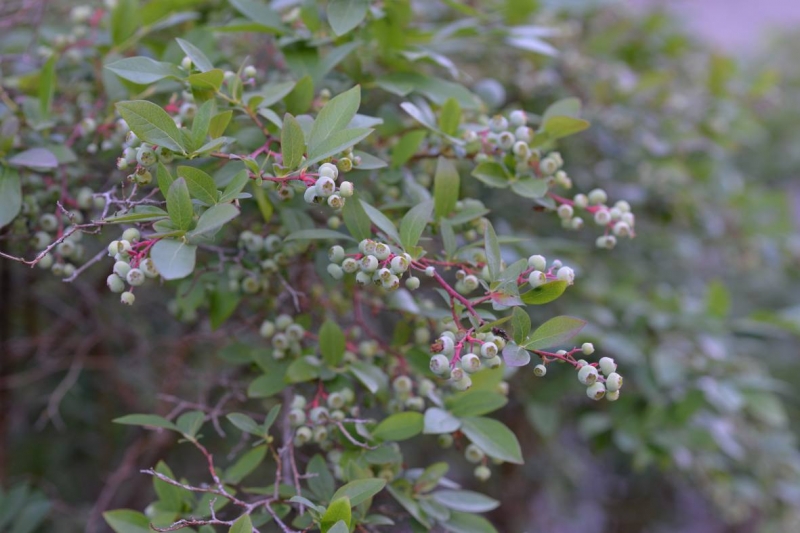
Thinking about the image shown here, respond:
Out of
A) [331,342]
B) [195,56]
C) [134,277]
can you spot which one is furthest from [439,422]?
[195,56]

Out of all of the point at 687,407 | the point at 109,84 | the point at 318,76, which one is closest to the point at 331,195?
the point at 318,76

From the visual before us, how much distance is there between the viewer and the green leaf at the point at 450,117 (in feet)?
2.98

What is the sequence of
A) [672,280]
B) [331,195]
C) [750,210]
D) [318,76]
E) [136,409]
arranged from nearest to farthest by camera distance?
[331,195] < [318,76] < [136,409] < [750,210] < [672,280]

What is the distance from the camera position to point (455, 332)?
0.76 metres

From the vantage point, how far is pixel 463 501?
35.7 inches

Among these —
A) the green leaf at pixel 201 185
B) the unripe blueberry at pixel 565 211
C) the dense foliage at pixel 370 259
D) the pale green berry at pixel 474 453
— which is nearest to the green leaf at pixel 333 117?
the dense foliage at pixel 370 259

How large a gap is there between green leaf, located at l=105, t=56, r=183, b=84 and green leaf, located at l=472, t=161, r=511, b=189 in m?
0.38

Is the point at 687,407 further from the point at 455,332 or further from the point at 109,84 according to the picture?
the point at 109,84

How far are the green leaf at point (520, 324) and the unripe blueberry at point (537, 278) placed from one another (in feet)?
0.15

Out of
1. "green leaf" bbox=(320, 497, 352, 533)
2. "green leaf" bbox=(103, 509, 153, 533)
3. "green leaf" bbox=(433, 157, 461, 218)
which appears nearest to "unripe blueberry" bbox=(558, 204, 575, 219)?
"green leaf" bbox=(433, 157, 461, 218)

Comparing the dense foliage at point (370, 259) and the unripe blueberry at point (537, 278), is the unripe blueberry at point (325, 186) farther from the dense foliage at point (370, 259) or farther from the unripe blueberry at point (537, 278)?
the unripe blueberry at point (537, 278)

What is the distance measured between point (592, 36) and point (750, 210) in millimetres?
652

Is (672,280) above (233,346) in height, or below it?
below

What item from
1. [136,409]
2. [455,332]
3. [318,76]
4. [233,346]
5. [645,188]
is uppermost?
[318,76]
